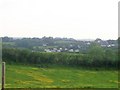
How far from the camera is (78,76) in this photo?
49.6m

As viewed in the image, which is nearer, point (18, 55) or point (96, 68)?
point (96, 68)

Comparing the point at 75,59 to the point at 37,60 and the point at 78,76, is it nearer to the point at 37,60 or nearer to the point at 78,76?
the point at 37,60

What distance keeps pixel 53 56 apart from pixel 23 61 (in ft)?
22.8

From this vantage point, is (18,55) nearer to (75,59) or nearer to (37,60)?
(37,60)

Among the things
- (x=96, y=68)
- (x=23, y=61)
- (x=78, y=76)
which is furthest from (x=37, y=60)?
(x=78, y=76)

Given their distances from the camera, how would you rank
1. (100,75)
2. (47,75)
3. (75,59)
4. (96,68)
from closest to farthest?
(47,75) → (100,75) → (96,68) → (75,59)

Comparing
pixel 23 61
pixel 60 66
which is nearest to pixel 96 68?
pixel 60 66

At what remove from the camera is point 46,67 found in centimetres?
6056

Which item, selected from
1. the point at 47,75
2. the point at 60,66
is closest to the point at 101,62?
the point at 60,66

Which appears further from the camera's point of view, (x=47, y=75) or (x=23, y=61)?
(x=23, y=61)

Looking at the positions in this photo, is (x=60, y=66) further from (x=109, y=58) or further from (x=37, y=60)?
(x=109, y=58)

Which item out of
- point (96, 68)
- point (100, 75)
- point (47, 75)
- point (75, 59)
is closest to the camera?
point (47, 75)

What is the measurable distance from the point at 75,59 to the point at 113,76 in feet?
45.0

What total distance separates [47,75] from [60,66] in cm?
1367
